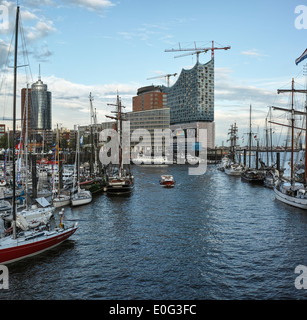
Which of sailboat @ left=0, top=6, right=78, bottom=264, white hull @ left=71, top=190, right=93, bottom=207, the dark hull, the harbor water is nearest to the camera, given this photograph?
the harbor water

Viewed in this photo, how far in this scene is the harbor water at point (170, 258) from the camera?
22156 mm

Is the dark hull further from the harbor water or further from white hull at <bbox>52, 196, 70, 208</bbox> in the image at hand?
white hull at <bbox>52, 196, 70, 208</bbox>

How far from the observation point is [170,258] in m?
28.1

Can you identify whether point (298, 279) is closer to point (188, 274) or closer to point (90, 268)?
point (188, 274)

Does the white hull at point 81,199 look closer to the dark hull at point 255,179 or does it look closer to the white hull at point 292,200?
the white hull at point 292,200

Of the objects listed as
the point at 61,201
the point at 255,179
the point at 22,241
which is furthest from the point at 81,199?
the point at 255,179

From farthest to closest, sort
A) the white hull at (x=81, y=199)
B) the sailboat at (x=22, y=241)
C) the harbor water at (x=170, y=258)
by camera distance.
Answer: the white hull at (x=81, y=199)
the sailboat at (x=22, y=241)
the harbor water at (x=170, y=258)

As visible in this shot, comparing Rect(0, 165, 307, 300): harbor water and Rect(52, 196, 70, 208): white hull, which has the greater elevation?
Rect(52, 196, 70, 208): white hull

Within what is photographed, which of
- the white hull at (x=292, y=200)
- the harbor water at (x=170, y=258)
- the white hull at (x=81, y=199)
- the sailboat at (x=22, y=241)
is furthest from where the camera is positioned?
the white hull at (x=81, y=199)

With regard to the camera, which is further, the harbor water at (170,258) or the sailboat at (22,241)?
the sailboat at (22,241)

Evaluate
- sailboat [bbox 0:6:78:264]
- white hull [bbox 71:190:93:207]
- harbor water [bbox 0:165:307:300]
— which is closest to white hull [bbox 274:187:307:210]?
harbor water [bbox 0:165:307:300]

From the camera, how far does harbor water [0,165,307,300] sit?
22.2 m

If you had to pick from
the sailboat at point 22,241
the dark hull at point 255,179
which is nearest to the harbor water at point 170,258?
the sailboat at point 22,241

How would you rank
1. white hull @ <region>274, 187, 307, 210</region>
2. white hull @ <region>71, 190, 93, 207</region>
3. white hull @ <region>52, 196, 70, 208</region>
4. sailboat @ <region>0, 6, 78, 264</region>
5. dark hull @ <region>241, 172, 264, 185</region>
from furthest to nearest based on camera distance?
1. dark hull @ <region>241, 172, 264, 185</region>
2. white hull @ <region>71, 190, 93, 207</region>
3. white hull @ <region>52, 196, 70, 208</region>
4. white hull @ <region>274, 187, 307, 210</region>
5. sailboat @ <region>0, 6, 78, 264</region>
